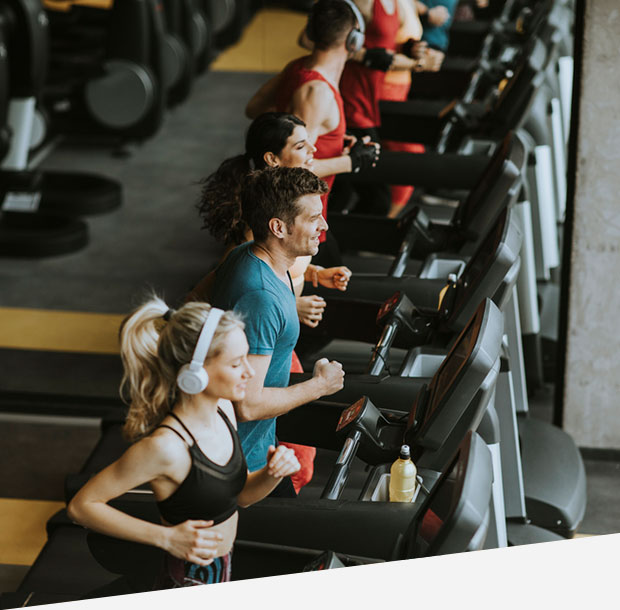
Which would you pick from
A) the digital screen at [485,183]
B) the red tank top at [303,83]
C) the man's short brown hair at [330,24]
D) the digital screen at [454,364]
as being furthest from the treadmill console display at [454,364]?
the man's short brown hair at [330,24]

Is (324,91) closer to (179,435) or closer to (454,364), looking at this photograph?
(454,364)

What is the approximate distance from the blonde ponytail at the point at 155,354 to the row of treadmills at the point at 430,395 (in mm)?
382

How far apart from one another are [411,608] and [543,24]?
415cm

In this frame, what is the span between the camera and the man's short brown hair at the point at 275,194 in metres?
2.41

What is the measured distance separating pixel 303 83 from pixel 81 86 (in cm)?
387

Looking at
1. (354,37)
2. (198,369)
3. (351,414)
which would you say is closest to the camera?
(198,369)

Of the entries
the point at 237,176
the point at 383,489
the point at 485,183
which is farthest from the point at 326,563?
the point at 485,183

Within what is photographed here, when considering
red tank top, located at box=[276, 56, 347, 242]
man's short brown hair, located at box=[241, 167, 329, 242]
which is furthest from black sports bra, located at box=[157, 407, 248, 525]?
red tank top, located at box=[276, 56, 347, 242]

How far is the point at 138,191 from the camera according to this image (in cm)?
638

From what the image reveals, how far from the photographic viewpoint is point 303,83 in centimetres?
333

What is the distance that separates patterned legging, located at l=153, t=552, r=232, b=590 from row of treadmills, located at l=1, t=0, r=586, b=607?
88 mm

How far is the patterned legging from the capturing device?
210 centimetres

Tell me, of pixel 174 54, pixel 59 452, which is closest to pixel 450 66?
pixel 174 54

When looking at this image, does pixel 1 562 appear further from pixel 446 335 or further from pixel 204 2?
pixel 204 2
